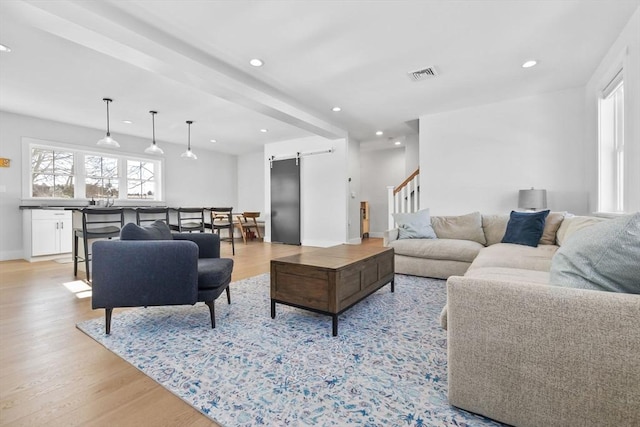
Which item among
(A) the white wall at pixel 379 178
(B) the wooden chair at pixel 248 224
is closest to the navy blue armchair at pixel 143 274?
(B) the wooden chair at pixel 248 224

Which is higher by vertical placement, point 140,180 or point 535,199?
point 140,180

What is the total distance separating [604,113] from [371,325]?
12.8ft

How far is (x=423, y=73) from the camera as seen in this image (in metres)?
3.46

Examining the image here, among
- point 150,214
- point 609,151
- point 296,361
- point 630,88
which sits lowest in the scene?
point 296,361

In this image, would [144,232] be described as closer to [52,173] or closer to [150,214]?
[150,214]

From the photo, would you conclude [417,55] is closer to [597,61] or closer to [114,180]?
[597,61]

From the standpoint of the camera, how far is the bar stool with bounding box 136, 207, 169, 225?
171 inches

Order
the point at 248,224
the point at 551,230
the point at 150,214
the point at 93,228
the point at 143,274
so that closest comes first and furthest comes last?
the point at 143,274 < the point at 551,230 < the point at 93,228 < the point at 150,214 < the point at 248,224

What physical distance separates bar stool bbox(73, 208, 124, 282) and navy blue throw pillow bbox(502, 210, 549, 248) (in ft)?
16.6

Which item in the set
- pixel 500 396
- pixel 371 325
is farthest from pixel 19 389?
pixel 500 396

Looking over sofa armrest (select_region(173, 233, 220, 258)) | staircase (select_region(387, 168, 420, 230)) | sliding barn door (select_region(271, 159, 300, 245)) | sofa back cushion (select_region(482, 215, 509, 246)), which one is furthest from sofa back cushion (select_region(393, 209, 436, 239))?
sliding barn door (select_region(271, 159, 300, 245))

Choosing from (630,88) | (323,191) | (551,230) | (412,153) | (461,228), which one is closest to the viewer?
(630,88)

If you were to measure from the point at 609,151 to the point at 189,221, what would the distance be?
266 inches

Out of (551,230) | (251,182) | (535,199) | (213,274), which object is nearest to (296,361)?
(213,274)
